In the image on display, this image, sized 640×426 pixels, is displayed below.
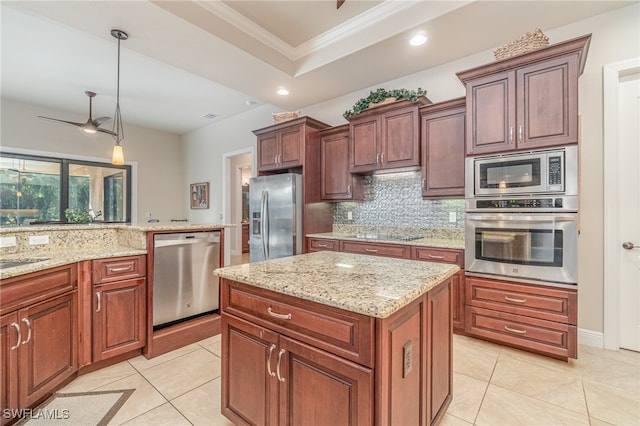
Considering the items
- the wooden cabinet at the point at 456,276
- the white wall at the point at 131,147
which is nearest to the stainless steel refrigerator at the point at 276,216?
the wooden cabinet at the point at 456,276

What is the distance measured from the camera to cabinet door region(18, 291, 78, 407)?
1615 millimetres

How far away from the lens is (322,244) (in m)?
3.67

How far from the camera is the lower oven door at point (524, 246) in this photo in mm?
2207

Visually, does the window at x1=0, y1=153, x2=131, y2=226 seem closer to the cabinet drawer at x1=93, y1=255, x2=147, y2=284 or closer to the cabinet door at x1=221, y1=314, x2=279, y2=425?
the cabinet drawer at x1=93, y1=255, x2=147, y2=284

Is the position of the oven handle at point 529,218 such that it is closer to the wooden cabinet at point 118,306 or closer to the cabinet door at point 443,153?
the cabinet door at point 443,153

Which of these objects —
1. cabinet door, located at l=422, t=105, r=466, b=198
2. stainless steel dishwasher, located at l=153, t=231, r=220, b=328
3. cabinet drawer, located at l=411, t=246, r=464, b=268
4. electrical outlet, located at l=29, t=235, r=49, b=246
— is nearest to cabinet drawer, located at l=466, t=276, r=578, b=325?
cabinet drawer, located at l=411, t=246, r=464, b=268

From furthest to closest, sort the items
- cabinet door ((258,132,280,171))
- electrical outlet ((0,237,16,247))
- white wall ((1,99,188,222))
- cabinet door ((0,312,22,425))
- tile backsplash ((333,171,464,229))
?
white wall ((1,99,188,222))
cabinet door ((258,132,280,171))
tile backsplash ((333,171,464,229))
electrical outlet ((0,237,16,247))
cabinet door ((0,312,22,425))

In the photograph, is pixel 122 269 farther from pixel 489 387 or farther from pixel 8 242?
pixel 489 387

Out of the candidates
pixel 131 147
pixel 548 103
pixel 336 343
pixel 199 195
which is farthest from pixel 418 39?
pixel 131 147

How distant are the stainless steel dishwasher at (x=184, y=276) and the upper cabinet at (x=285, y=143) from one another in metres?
1.62

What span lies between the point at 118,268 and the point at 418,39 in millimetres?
3328

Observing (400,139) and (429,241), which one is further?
(400,139)

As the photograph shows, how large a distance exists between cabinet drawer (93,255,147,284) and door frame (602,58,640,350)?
3.91m

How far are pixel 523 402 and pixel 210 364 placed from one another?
2209 millimetres
